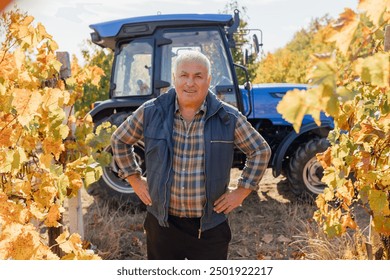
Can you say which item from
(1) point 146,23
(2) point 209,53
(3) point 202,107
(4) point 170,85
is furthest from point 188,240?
(1) point 146,23

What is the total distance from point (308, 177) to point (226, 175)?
2.79m

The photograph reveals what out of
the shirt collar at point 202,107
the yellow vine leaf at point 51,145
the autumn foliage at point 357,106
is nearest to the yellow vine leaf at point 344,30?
the autumn foliage at point 357,106

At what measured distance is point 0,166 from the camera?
1.86 m

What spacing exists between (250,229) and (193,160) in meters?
2.20

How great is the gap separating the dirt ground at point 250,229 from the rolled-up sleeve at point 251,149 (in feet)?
3.52

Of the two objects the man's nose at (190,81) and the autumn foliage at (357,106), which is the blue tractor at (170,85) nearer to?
the autumn foliage at (357,106)

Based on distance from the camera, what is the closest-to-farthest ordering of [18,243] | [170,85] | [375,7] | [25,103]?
[375,7] → [18,243] → [25,103] → [170,85]

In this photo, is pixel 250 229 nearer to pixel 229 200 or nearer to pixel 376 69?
pixel 229 200

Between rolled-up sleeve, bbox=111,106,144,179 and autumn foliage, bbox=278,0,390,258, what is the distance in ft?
3.24

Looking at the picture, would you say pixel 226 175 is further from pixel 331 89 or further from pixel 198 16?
pixel 198 16

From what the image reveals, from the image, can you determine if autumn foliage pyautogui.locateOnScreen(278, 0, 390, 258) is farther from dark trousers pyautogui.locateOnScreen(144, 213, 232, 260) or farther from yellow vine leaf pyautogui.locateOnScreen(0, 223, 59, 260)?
yellow vine leaf pyautogui.locateOnScreen(0, 223, 59, 260)

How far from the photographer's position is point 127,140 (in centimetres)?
236

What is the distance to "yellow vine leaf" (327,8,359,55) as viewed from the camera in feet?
2.86

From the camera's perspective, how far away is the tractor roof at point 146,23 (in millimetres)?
4414
